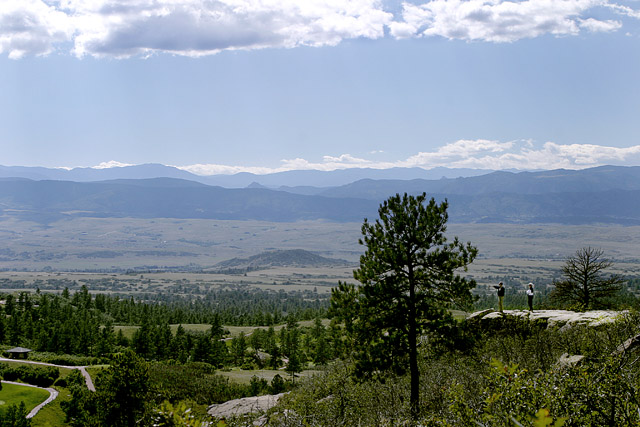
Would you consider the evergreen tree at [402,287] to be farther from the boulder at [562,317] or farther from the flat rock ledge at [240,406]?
the flat rock ledge at [240,406]

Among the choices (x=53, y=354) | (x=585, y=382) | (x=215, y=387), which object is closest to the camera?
(x=585, y=382)

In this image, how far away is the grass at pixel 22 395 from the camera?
1929 inches

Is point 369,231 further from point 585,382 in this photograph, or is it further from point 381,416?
point 585,382

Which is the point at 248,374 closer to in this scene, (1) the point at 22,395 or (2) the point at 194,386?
(2) the point at 194,386

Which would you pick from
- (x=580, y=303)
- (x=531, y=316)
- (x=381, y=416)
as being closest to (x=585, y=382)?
(x=381, y=416)

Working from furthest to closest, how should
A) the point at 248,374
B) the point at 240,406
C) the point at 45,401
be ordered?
1. the point at 248,374
2. the point at 45,401
3. the point at 240,406

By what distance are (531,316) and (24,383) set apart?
53.2m

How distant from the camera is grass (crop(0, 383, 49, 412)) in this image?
4900 cm

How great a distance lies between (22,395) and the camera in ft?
168

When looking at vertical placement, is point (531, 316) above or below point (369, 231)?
below

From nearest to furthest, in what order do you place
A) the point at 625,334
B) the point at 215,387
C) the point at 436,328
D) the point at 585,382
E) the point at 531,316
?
1. the point at 585,382
2. the point at 625,334
3. the point at 436,328
4. the point at 531,316
5. the point at 215,387

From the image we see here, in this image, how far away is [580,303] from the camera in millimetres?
36750

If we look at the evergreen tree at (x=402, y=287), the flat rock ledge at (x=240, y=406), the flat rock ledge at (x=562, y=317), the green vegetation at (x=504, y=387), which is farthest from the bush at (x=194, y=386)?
the evergreen tree at (x=402, y=287)

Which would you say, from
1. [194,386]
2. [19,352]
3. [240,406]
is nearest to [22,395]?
[194,386]
